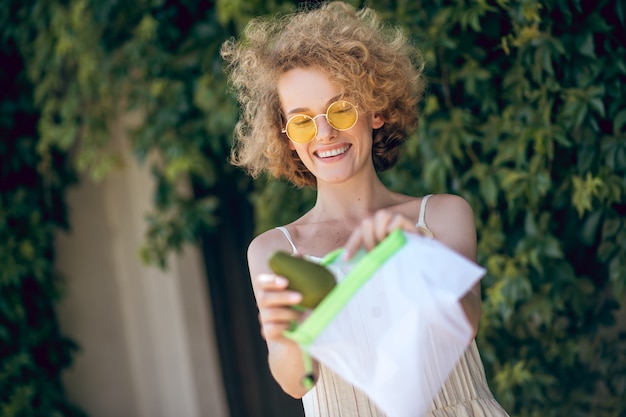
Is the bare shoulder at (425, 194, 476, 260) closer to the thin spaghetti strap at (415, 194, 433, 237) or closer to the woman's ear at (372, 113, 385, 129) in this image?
the thin spaghetti strap at (415, 194, 433, 237)

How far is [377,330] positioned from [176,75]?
8.48 ft

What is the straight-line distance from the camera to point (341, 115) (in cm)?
190

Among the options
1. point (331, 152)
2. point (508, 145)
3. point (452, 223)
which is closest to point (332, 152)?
point (331, 152)

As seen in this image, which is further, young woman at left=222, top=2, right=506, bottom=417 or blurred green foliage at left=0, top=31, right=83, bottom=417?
blurred green foliage at left=0, top=31, right=83, bottom=417

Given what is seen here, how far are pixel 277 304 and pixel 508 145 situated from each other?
171 cm

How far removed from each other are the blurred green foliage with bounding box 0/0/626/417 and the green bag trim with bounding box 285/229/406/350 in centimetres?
149

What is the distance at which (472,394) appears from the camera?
2.00 m

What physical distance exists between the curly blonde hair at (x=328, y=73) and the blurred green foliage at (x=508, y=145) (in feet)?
2.25

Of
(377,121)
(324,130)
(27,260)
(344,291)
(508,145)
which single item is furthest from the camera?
(27,260)

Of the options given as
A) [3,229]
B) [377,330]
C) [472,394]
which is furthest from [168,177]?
[377,330]

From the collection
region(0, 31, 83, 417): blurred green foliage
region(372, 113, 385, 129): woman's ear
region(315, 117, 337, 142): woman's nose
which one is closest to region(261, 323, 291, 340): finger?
region(315, 117, 337, 142): woman's nose

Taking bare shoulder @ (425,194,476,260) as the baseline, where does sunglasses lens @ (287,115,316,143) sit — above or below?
above

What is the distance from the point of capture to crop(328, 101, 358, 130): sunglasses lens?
1885 mm

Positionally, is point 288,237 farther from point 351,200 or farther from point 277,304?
point 277,304
